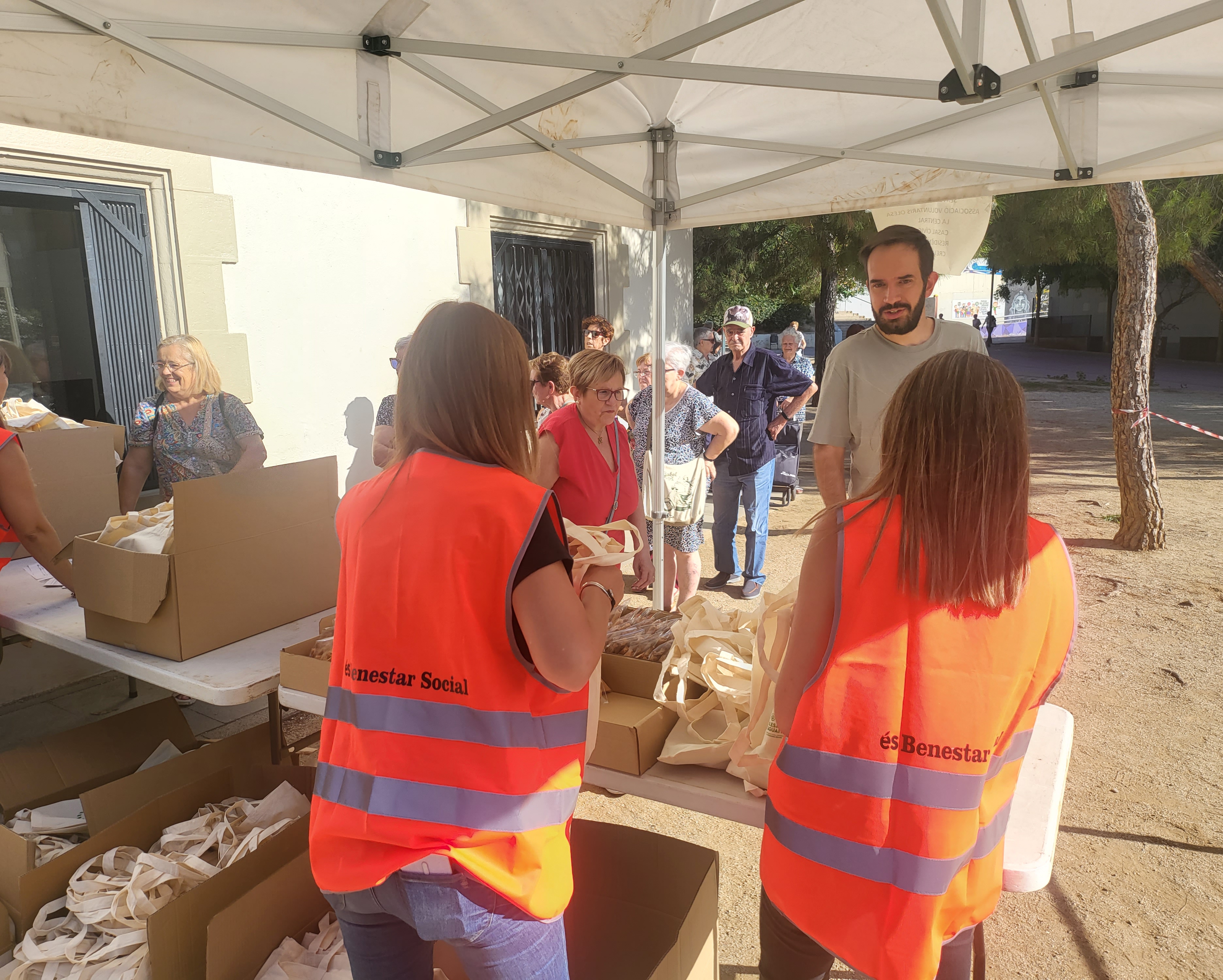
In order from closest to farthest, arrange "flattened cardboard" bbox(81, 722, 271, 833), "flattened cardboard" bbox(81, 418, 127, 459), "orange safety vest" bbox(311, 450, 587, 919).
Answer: "orange safety vest" bbox(311, 450, 587, 919) → "flattened cardboard" bbox(81, 722, 271, 833) → "flattened cardboard" bbox(81, 418, 127, 459)

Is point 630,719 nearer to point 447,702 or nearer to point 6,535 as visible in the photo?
point 447,702

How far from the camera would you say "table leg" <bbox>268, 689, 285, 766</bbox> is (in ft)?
8.14

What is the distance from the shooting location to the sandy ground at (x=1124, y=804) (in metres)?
2.46

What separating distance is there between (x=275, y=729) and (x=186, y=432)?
1811 millimetres

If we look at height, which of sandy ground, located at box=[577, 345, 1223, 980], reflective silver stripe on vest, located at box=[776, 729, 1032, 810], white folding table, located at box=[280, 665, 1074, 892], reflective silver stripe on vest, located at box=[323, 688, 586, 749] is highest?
reflective silver stripe on vest, located at box=[323, 688, 586, 749]

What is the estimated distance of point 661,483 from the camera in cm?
429

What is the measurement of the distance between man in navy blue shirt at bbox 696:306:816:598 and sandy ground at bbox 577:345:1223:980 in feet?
1.22

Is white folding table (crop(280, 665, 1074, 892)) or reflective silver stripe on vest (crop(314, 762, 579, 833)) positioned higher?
reflective silver stripe on vest (crop(314, 762, 579, 833))

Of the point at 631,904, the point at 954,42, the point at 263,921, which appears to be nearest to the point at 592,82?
the point at 954,42

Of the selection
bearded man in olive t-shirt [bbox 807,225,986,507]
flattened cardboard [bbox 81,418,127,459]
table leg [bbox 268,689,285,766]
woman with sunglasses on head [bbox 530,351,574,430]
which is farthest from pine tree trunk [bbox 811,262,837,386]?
table leg [bbox 268,689,285,766]

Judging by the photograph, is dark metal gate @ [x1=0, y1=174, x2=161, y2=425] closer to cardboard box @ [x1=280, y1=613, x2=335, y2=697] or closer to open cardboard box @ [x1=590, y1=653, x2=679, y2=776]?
cardboard box @ [x1=280, y1=613, x2=335, y2=697]

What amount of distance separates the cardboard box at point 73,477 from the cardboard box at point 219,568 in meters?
0.87

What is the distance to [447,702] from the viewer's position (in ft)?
3.79

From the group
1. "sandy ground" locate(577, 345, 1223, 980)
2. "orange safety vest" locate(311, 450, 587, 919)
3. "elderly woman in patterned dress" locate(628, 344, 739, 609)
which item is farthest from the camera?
"elderly woman in patterned dress" locate(628, 344, 739, 609)
